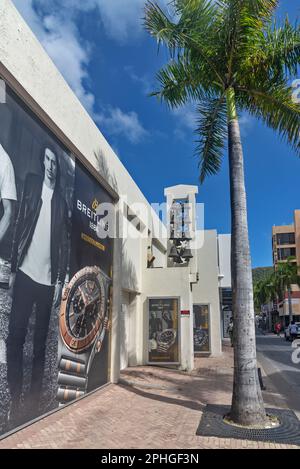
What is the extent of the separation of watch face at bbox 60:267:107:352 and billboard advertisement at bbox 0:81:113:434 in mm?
21

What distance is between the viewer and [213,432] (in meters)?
6.27

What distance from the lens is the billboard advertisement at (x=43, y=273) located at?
603cm

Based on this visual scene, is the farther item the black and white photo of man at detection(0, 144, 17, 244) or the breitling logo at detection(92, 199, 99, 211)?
the breitling logo at detection(92, 199, 99, 211)

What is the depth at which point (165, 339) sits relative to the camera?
14391mm

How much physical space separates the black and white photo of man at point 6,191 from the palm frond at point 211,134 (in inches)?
212

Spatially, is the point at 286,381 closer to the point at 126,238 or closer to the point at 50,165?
the point at 126,238

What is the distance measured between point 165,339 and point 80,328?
20.3ft

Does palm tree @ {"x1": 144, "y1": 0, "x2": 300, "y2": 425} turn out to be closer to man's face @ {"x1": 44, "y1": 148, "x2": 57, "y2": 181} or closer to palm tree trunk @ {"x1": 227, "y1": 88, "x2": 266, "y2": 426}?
palm tree trunk @ {"x1": 227, "y1": 88, "x2": 266, "y2": 426}

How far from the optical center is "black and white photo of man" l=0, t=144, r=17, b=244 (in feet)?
19.3

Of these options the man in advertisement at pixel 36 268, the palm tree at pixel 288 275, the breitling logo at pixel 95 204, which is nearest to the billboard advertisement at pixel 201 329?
the breitling logo at pixel 95 204

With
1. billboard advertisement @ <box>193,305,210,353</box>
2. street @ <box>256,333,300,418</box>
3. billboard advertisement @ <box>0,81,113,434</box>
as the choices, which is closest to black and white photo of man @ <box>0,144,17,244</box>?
billboard advertisement @ <box>0,81,113,434</box>

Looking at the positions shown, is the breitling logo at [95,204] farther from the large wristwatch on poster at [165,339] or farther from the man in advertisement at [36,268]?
the large wristwatch on poster at [165,339]
